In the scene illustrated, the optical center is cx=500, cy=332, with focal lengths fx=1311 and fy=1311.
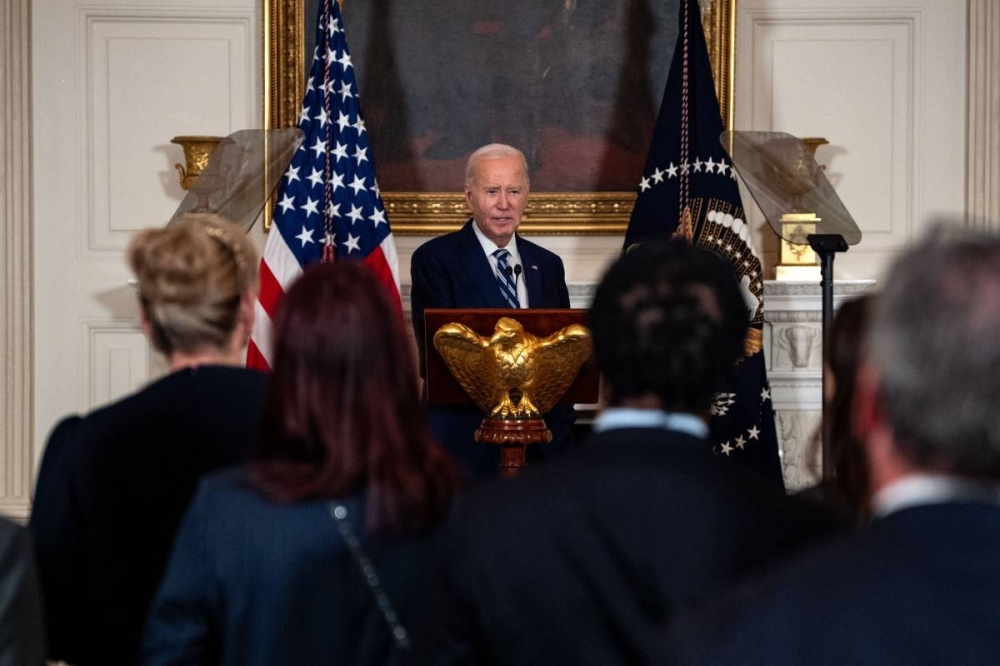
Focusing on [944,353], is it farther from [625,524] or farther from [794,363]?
[794,363]

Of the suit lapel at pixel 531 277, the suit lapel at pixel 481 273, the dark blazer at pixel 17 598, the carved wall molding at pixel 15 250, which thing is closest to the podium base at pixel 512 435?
the suit lapel at pixel 481 273

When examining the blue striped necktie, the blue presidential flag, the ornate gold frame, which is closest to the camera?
the blue striped necktie

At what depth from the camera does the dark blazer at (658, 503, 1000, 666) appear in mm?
1147

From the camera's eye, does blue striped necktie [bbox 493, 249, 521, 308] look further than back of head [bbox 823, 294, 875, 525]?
Yes

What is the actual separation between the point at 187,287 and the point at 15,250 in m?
4.89

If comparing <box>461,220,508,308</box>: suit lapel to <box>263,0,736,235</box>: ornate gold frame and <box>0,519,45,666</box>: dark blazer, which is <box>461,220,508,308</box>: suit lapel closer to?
<box>263,0,736,235</box>: ornate gold frame

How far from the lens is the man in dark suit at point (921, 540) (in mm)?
1152

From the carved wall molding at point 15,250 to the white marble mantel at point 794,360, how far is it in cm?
286

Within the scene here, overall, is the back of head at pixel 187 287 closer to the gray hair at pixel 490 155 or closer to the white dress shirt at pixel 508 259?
the white dress shirt at pixel 508 259

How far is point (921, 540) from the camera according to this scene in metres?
1.18

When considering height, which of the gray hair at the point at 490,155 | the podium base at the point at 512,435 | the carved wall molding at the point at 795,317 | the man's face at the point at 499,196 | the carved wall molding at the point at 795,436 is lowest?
the carved wall molding at the point at 795,436

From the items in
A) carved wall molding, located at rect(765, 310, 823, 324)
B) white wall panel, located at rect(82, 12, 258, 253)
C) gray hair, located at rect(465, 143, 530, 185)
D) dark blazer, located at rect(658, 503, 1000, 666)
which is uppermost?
white wall panel, located at rect(82, 12, 258, 253)

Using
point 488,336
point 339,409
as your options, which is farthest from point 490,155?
point 339,409

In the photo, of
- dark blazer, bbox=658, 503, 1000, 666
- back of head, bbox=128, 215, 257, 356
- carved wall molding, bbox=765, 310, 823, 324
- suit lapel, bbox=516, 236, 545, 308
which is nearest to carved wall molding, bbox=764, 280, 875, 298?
carved wall molding, bbox=765, 310, 823, 324
